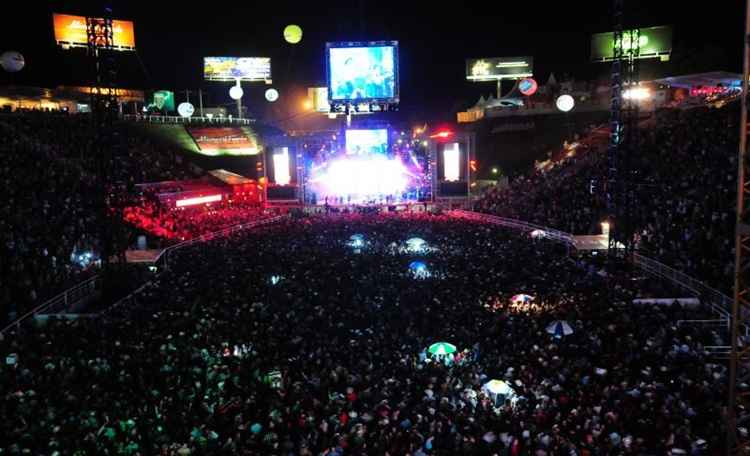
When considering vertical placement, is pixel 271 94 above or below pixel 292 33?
below

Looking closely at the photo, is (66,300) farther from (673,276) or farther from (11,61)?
(11,61)

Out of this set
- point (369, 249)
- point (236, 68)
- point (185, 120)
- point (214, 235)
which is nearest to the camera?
point (369, 249)

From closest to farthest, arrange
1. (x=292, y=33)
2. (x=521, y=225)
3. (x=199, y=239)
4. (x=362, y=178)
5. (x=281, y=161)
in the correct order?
1. (x=199, y=239)
2. (x=521, y=225)
3. (x=362, y=178)
4. (x=281, y=161)
5. (x=292, y=33)

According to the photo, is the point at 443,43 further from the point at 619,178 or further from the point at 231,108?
the point at 619,178

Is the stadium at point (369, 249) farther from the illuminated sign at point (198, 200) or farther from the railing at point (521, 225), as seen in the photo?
the railing at point (521, 225)

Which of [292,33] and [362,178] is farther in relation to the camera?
[292,33]

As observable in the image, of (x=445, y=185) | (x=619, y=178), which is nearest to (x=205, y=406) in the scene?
(x=619, y=178)

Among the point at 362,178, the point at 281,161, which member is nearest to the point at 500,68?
the point at 362,178

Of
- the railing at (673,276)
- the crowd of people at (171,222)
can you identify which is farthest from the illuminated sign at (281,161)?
the railing at (673,276)
